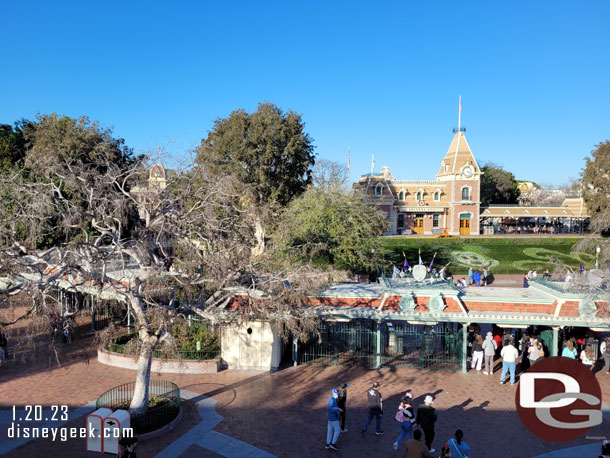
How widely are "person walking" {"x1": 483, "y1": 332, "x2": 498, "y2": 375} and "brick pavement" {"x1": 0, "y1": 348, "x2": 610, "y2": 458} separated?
34cm

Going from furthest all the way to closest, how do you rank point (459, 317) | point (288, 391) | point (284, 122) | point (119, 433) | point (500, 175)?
1. point (500, 175)
2. point (284, 122)
3. point (459, 317)
4. point (288, 391)
5. point (119, 433)

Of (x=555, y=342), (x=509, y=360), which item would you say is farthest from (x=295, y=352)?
(x=555, y=342)

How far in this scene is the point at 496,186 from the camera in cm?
7862

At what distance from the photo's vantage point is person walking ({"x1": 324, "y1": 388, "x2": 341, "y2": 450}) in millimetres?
10859

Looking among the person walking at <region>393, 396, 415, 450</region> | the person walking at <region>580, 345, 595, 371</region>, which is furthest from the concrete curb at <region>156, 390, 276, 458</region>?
the person walking at <region>580, 345, 595, 371</region>

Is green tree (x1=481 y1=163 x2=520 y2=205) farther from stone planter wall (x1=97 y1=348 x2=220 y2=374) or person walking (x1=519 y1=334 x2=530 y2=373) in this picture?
stone planter wall (x1=97 y1=348 x2=220 y2=374)

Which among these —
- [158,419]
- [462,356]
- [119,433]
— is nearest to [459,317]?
[462,356]

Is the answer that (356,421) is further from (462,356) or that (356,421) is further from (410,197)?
(410,197)

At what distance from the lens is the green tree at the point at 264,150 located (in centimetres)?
3988

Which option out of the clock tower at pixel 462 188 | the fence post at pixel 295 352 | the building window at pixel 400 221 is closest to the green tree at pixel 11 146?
the fence post at pixel 295 352

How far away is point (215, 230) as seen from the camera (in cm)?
1345

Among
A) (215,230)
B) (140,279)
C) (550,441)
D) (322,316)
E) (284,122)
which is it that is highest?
(284,122)

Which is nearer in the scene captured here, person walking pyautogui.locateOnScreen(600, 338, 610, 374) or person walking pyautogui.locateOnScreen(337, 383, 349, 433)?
person walking pyautogui.locateOnScreen(337, 383, 349, 433)

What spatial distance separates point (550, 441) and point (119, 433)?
1105 cm
